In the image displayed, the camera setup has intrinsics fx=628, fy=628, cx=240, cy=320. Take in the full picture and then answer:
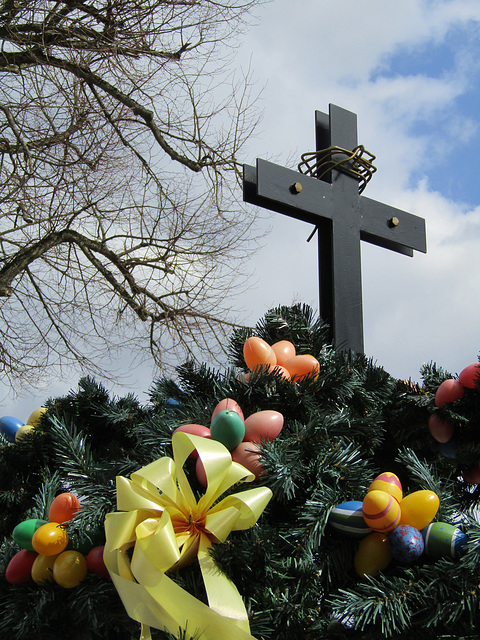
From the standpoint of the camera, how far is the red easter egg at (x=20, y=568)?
1043mm

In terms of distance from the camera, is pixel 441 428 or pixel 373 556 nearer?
pixel 373 556

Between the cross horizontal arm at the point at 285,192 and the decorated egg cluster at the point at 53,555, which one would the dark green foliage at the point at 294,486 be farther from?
the cross horizontal arm at the point at 285,192

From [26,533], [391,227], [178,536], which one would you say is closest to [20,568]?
[26,533]

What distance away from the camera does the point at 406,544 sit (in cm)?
93

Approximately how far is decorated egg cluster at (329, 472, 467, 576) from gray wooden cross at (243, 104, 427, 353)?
665mm

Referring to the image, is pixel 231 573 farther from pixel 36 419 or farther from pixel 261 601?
pixel 36 419

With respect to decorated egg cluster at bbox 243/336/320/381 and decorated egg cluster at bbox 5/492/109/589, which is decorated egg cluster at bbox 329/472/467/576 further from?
decorated egg cluster at bbox 5/492/109/589

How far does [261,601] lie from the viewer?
2.94 feet

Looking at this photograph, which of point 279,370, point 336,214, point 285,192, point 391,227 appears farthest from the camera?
point 391,227

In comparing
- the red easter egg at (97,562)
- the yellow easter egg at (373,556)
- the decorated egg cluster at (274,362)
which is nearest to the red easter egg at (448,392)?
the decorated egg cluster at (274,362)

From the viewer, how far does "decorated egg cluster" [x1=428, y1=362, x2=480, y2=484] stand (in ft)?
3.90

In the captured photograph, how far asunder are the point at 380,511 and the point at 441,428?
36 cm

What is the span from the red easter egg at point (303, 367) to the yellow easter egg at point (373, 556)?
0.33 m

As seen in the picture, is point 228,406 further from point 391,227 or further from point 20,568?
point 391,227
